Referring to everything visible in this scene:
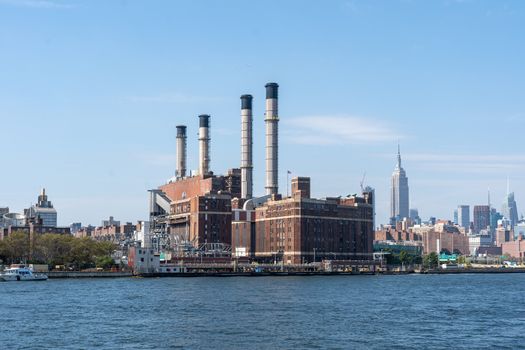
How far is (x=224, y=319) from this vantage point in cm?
8944

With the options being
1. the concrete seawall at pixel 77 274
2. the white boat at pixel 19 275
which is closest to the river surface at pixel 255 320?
the white boat at pixel 19 275

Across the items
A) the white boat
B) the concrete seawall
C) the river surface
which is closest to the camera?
the river surface

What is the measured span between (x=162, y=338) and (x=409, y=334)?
2167cm

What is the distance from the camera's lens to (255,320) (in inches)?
3482

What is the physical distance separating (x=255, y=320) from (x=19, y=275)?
3906 inches

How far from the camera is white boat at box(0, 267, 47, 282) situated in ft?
574

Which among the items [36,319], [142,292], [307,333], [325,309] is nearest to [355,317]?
[325,309]

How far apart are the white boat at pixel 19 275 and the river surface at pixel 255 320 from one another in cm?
3881

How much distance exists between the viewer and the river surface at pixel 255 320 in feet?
237

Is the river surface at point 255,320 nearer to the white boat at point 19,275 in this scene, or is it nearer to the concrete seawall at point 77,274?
the white boat at point 19,275

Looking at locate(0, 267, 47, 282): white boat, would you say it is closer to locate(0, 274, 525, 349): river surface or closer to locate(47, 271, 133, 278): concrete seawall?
locate(47, 271, 133, 278): concrete seawall

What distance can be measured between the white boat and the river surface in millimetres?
38811

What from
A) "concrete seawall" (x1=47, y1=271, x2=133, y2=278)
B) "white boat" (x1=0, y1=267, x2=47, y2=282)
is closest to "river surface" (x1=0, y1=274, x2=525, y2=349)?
"white boat" (x1=0, y1=267, x2=47, y2=282)

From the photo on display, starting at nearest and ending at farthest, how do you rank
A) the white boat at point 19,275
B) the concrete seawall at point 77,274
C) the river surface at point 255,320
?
1. the river surface at point 255,320
2. the white boat at point 19,275
3. the concrete seawall at point 77,274
